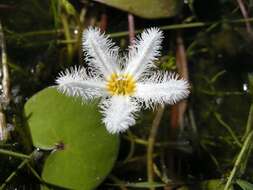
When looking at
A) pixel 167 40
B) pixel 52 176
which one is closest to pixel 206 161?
pixel 167 40

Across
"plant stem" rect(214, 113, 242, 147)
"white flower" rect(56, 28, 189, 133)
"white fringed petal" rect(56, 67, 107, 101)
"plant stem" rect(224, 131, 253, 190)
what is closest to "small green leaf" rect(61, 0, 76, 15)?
"white flower" rect(56, 28, 189, 133)

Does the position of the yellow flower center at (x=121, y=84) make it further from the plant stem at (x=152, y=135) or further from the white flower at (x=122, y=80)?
the plant stem at (x=152, y=135)

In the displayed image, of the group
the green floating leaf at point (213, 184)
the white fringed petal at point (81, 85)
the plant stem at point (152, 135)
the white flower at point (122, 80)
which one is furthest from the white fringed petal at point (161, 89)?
the green floating leaf at point (213, 184)

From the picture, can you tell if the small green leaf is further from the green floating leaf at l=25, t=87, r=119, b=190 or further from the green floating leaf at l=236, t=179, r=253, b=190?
the green floating leaf at l=236, t=179, r=253, b=190

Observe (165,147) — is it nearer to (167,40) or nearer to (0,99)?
(167,40)

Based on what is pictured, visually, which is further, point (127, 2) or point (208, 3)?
point (208, 3)

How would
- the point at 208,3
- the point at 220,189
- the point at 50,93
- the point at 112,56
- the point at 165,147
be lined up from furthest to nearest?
the point at 208,3 < the point at 165,147 < the point at 220,189 < the point at 50,93 < the point at 112,56
